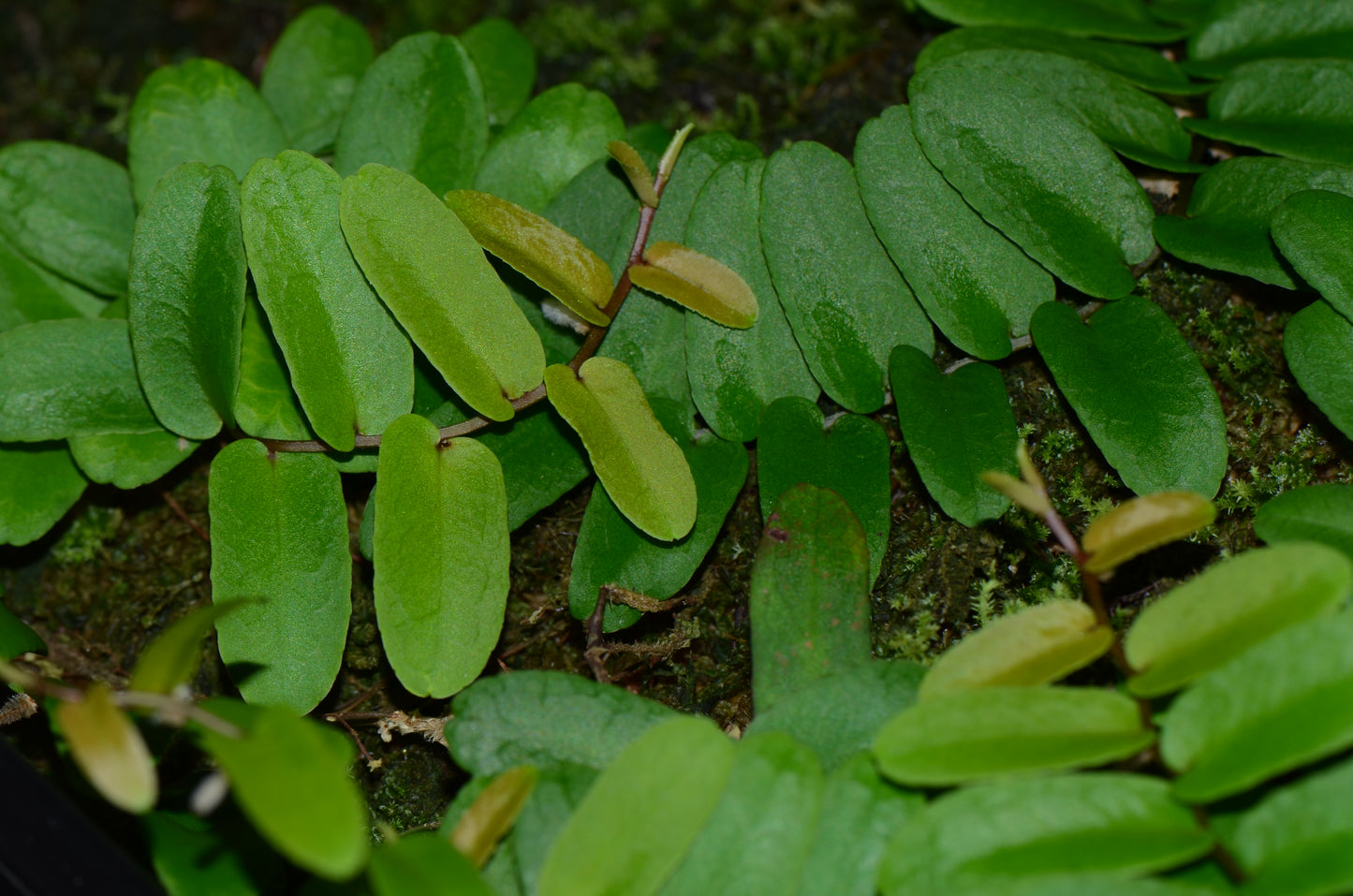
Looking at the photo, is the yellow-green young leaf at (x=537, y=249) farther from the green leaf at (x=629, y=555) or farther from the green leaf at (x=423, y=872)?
the green leaf at (x=423, y=872)

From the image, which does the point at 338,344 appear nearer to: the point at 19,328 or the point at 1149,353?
the point at 19,328

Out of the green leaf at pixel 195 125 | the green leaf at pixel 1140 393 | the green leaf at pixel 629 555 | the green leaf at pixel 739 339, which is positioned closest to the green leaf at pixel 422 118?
the green leaf at pixel 195 125

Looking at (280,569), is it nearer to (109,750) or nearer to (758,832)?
(109,750)

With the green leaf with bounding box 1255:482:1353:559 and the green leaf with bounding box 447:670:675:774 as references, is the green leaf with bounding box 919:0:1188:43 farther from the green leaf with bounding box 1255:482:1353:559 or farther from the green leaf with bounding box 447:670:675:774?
the green leaf with bounding box 447:670:675:774

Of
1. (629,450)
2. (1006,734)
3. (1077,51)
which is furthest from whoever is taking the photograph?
(1077,51)

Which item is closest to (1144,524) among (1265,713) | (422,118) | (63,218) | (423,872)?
(1265,713)

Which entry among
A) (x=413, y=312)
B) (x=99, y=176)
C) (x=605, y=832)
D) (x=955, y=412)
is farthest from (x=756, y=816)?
(x=99, y=176)
